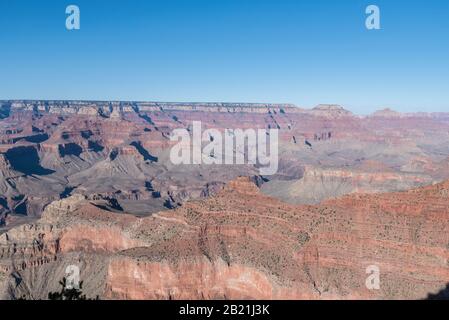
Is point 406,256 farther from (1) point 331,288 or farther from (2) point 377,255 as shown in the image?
(1) point 331,288

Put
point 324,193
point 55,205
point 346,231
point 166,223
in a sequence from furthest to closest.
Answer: point 324,193
point 55,205
point 166,223
point 346,231

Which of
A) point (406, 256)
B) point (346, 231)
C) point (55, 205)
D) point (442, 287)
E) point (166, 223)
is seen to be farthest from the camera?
point (55, 205)

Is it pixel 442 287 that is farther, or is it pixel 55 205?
pixel 55 205


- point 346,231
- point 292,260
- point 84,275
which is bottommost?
point 84,275

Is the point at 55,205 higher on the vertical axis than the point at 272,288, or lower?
higher

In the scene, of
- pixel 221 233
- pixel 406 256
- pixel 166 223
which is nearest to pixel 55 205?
pixel 166 223
